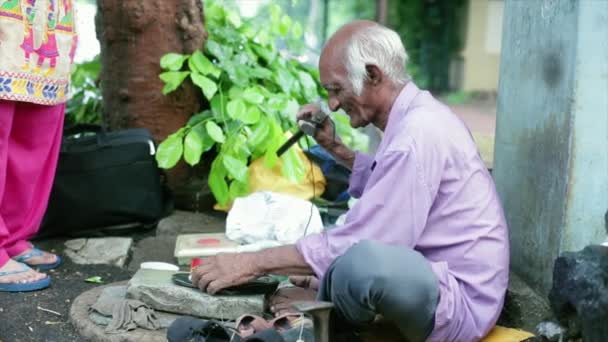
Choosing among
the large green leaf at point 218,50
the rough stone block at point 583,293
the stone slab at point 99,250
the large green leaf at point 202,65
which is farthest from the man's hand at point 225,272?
the large green leaf at point 218,50

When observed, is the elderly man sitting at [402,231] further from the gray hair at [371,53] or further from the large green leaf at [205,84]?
the large green leaf at [205,84]

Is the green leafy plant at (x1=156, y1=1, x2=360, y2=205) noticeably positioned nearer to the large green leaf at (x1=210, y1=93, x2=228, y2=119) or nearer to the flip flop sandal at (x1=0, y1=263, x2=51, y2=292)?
the large green leaf at (x1=210, y1=93, x2=228, y2=119)

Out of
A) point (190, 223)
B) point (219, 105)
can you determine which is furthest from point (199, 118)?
point (190, 223)

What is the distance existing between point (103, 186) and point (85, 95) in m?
1.50

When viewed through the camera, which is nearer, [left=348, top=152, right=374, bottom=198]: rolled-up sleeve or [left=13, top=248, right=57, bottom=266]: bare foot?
[left=348, top=152, right=374, bottom=198]: rolled-up sleeve

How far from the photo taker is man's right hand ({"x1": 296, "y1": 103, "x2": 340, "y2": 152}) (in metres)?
3.38

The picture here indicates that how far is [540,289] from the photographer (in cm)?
316

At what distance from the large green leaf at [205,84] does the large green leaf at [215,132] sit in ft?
0.62

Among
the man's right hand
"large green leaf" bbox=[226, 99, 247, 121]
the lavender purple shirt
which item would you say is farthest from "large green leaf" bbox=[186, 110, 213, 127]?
the lavender purple shirt

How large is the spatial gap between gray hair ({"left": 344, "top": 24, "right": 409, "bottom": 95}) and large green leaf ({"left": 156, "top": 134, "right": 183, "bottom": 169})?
1.75 metres

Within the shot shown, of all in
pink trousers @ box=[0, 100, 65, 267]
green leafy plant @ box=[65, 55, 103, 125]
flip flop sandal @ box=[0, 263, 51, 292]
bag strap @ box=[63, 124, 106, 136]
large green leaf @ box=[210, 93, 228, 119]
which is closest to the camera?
flip flop sandal @ box=[0, 263, 51, 292]

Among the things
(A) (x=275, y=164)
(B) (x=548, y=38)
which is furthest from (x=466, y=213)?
(A) (x=275, y=164)

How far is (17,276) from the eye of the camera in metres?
3.42

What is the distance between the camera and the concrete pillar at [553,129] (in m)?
2.87
